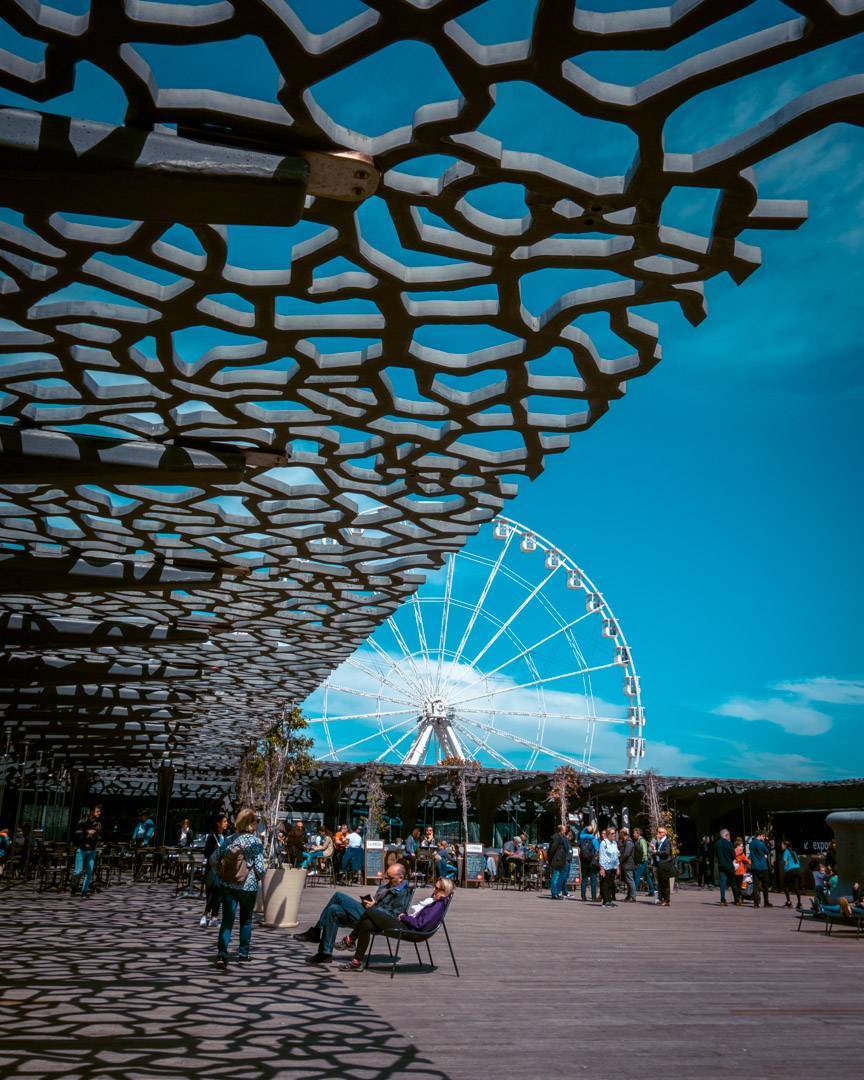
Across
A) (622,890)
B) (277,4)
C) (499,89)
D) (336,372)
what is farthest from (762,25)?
(622,890)

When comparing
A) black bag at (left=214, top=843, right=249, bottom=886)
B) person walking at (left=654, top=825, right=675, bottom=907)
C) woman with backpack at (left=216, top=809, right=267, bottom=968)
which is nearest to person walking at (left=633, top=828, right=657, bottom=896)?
person walking at (left=654, top=825, right=675, bottom=907)

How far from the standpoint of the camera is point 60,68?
4980 millimetres

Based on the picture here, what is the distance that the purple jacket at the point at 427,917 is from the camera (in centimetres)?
927

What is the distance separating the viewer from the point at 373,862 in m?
26.1

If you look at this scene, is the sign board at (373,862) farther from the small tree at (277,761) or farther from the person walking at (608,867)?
the small tree at (277,761)

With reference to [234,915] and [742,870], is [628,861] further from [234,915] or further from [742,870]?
[234,915]

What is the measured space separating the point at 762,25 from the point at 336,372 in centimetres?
437

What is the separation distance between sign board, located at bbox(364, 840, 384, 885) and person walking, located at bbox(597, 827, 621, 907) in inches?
307

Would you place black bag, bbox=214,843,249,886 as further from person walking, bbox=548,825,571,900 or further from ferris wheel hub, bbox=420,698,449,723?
ferris wheel hub, bbox=420,698,449,723

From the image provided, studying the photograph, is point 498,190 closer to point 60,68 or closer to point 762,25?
point 762,25

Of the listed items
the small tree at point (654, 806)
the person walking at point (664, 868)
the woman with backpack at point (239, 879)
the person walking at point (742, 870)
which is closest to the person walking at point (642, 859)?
the person walking at point (742, 870)

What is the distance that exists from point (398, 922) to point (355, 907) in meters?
0.78

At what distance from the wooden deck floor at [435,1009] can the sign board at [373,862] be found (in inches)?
536

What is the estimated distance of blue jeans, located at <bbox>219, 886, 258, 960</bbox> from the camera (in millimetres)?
8976
